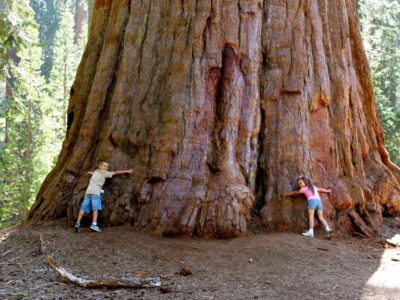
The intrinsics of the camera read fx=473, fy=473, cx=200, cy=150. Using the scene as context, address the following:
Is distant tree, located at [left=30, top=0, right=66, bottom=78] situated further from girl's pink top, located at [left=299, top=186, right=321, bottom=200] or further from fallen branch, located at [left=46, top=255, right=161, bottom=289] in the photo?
fallen branch, located at [left=46, top=255, right=161, bottom=289]

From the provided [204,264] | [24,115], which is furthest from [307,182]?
[24,115]

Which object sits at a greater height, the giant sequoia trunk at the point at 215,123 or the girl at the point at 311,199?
the giant sequoia trunk at the point at 215,123

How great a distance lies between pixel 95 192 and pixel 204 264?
7.14ft

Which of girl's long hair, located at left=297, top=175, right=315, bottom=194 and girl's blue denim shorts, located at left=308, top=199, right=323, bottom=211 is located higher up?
girl's long hair, located at left=297, top=175, right=315, bottom=194

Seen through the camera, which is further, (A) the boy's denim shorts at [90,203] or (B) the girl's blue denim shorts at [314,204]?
(B) the girl's blue denim shorts at [314,204]

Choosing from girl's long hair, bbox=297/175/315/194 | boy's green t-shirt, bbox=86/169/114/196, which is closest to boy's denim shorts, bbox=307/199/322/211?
girl's long hair, bbox=297/175/315/194

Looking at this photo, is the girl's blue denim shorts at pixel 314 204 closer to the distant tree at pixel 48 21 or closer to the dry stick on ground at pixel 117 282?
the dry stick on ground at pixel 117 282

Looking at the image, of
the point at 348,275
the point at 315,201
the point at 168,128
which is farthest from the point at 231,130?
the point at 348,275

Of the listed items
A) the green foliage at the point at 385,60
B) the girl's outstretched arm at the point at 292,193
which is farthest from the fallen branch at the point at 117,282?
the green foliage at the point at 385,60

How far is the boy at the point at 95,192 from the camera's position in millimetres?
6469

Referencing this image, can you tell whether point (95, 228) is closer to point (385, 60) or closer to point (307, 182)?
point (307, 182)

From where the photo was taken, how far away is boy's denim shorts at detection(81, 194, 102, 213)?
6.51m

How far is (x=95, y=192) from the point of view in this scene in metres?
6.55

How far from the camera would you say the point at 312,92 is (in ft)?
24.3
